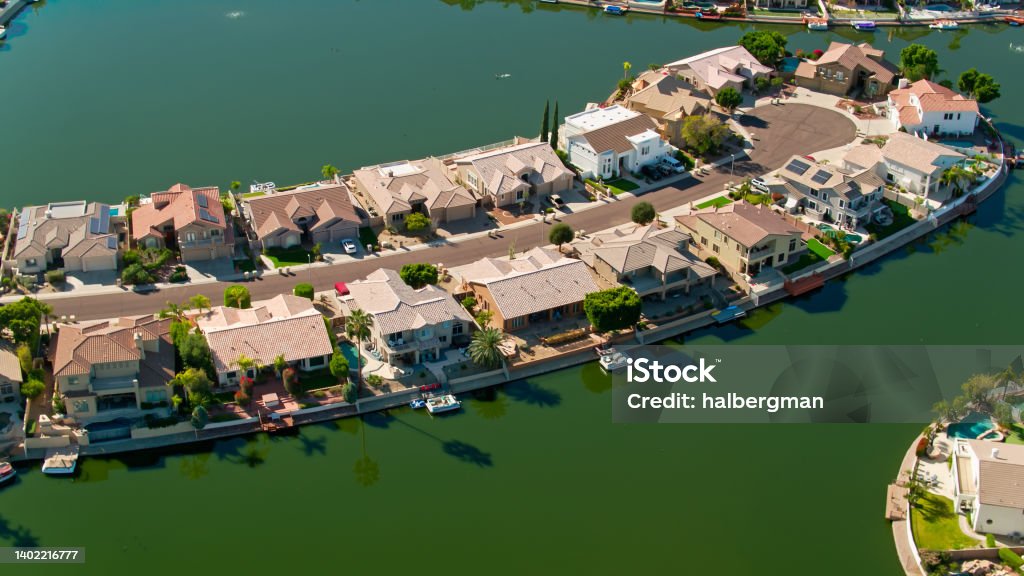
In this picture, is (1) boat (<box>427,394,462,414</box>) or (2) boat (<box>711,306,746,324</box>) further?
(2) boat (<box>711,306,746,324</box>)

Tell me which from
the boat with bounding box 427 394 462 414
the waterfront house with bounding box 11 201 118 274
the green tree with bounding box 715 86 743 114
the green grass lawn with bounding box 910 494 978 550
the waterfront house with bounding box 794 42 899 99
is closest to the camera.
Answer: the green grass lawn with bounding box 910 494 978 550

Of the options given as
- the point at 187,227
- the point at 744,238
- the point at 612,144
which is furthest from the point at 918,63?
the point at 187,227

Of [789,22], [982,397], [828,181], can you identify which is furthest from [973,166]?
[789,22]

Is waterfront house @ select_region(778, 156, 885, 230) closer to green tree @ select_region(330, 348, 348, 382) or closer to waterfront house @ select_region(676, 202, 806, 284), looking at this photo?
waterfront house @ select_region(676, 202, 806, 284)

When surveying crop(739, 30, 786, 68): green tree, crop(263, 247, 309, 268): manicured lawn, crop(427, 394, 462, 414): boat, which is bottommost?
crop(427, 394, 462, 414): boat

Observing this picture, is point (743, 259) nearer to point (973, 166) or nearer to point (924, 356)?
point (924, 356)

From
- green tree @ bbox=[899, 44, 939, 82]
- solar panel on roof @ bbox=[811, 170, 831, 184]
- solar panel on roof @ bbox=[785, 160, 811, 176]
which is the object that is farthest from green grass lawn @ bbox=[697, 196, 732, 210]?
green tree @ bbox=[899, 44, 939, 82]

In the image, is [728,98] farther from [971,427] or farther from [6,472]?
[6,472]

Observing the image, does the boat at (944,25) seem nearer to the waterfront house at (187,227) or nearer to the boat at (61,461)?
the waterfront house at (187,227)
